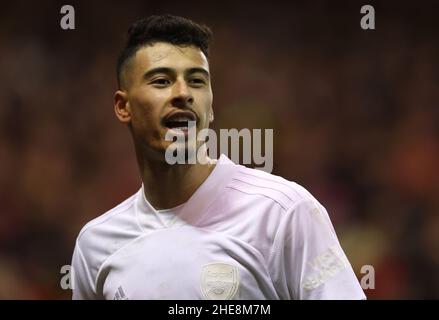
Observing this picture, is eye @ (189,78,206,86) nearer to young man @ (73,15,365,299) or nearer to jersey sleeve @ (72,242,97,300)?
young man @ (73,15,365,299)

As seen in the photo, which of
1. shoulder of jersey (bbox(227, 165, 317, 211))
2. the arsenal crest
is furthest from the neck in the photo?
the arsenal crest

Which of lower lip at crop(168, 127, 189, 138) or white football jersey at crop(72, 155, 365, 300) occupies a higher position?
lower lip at crop(168, 127, 189, 138)

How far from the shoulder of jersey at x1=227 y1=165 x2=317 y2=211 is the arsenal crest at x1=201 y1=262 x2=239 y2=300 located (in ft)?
0.97

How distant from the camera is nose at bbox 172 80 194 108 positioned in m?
2.87

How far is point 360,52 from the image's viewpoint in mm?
5641

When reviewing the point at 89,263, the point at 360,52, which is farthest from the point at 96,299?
the point at 360,52

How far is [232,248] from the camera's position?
107 inches

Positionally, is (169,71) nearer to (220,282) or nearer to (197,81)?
(197,81)

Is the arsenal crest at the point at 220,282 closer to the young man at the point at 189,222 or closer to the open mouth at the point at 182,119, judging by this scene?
the young man at the point at 189,222

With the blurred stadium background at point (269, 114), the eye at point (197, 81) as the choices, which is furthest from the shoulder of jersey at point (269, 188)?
the blurred stadium background at point (269, 114)

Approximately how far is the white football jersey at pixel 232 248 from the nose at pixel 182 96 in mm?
313

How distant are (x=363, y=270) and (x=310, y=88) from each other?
1.49 metres

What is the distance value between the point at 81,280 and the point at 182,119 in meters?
0.90

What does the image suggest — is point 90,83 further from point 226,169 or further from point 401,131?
point 226,169
